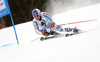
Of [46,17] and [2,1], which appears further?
[2,1]

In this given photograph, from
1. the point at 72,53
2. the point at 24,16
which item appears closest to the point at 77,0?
the point at 24,16

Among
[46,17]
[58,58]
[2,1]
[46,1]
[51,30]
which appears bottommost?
[58,58]

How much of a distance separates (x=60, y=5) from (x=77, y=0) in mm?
1869

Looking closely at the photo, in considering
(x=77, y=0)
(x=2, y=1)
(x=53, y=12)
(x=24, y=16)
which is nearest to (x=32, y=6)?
(x=24, y=16)

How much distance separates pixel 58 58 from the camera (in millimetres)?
2500

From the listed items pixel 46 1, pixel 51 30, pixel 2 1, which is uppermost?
pixel 46 1

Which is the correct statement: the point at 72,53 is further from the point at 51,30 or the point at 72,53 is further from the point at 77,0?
the point at 77,0

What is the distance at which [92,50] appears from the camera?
2.33m

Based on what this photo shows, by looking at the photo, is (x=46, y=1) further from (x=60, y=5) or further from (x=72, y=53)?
(x=72, y=53)

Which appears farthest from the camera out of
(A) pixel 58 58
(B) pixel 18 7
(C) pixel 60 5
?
(C) pixel 60 5

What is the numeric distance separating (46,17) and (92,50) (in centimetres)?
225

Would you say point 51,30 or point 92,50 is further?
point 51,30

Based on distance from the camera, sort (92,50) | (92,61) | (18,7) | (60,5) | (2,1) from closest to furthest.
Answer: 1. (92,61)
2. (92,50)
3. (2,1)
4. (18,7)
5. (60,5)

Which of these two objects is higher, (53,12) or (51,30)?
(53,12)
